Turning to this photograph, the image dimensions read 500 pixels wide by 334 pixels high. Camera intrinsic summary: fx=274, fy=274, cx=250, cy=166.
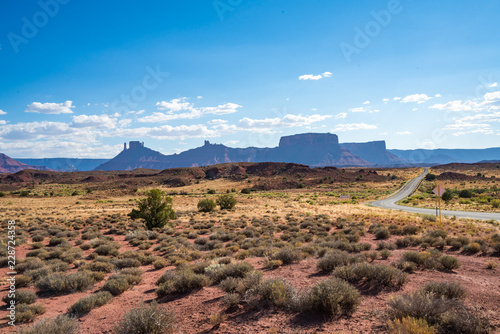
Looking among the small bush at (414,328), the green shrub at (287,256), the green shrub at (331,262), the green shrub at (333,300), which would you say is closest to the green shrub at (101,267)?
the green shrub at (287,256)

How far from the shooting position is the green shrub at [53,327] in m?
5.47

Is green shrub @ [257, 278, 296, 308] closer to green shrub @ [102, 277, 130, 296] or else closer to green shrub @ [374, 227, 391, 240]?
green shrub @ [102, 277, 130, 296]

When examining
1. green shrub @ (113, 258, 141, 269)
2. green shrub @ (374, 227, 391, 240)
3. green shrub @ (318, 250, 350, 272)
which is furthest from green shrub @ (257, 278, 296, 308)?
green shrub @ (374, 227, 391, 240)

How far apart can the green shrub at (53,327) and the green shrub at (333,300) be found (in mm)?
5246

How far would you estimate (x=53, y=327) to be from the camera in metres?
5.64

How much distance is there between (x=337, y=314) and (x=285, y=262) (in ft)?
16.4

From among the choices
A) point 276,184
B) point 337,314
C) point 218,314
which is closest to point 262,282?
point 218,314

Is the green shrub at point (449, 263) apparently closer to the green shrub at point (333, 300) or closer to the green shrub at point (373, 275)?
the green shrub at point (373, 275)

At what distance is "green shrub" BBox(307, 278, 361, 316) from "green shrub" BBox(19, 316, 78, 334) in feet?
17.2

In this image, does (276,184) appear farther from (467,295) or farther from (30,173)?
(30,173)

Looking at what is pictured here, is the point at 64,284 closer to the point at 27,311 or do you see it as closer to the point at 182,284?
the point at 27,311

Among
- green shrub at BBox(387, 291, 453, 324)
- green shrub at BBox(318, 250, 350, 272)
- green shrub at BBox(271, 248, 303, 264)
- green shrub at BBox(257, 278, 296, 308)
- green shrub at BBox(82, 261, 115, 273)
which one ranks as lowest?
green shrub at BBox(82, 261, 115, 273)

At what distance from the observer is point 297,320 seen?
6.09 m

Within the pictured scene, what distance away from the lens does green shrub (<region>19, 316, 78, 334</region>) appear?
5473 mm
